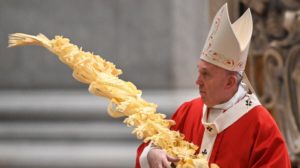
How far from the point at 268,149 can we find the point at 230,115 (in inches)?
8.9

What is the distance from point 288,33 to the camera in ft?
20.1

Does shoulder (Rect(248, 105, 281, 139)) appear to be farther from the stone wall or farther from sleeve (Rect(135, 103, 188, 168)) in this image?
the stone wall

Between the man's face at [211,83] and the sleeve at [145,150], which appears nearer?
the man's face at [211,83]

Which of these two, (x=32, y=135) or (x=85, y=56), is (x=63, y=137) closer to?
(x=32, y=135)

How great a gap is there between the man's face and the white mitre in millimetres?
25

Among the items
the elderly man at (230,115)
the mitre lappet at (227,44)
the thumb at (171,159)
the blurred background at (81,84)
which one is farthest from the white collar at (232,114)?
the blurred background at (81,84)

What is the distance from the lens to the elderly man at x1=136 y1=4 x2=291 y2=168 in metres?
3.79

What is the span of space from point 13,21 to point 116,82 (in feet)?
7.48

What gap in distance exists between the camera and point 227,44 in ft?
12.7

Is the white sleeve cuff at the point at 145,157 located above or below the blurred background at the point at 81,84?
below

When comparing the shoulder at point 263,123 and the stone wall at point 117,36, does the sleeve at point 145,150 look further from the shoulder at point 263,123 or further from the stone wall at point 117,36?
the stone wall at point 117,36

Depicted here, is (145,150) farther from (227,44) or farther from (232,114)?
(227,44)

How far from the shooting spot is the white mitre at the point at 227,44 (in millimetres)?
3838

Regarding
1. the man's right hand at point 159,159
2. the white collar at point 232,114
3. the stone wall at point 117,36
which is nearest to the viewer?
the man's right hand at point 159,159
